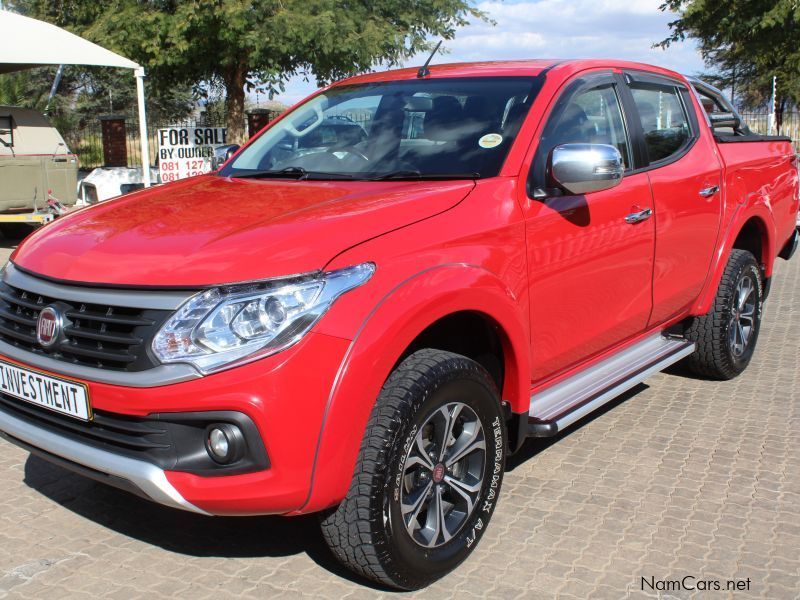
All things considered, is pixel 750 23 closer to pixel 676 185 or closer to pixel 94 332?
pixel 676 185

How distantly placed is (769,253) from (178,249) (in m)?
4.30

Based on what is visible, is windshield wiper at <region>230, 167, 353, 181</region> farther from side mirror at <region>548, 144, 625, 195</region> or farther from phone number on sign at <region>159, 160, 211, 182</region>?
phone number on sign at <region>159, 160, 211, 182</region>

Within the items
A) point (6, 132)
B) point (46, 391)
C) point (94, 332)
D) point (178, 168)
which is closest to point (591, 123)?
point (94, 332)

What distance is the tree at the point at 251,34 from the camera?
49.3ft

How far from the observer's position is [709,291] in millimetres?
5055

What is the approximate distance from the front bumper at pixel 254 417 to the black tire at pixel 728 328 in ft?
10.8

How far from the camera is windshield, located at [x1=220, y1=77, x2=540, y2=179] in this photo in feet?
11.9

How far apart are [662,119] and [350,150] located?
1885 mm

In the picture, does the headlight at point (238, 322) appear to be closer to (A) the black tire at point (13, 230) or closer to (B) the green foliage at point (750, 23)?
(A) the black tire at point (13, 230)

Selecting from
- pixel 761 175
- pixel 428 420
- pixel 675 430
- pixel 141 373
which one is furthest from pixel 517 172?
pixel 761 175

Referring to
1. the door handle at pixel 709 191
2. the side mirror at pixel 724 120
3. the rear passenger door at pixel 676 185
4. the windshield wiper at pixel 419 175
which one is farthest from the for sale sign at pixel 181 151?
the windshield wiper at pixel 419 175

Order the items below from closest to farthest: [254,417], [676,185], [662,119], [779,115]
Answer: [254,417], [676,185], [662,119], [779,115]

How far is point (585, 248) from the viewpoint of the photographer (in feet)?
12.3

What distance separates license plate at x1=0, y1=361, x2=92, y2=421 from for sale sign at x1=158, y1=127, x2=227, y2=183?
11.1m
